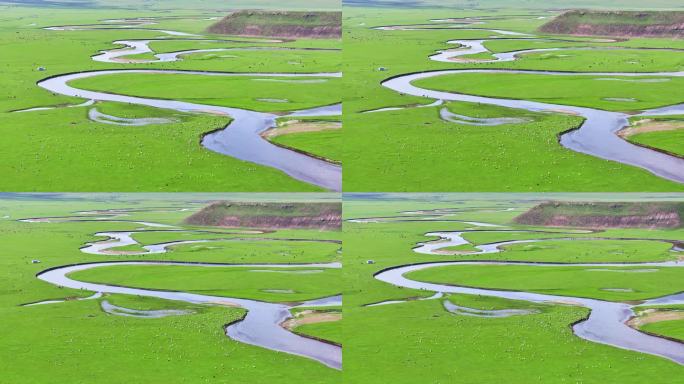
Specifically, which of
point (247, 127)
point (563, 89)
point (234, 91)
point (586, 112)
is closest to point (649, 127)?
point (586, 112)

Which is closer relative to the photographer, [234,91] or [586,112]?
[234,91]

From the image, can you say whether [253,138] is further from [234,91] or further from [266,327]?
[266,327]

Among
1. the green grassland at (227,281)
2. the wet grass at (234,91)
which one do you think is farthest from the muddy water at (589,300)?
the wet grass at (234,91)

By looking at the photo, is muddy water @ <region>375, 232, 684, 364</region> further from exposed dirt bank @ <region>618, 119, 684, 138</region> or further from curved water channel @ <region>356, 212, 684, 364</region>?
exposed dirt bank @ <region>618, 119, 684, 138</region>

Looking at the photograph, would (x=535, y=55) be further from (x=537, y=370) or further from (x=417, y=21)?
(x=537, y=370)

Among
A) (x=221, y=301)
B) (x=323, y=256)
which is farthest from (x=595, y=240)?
(x=221, y=301)

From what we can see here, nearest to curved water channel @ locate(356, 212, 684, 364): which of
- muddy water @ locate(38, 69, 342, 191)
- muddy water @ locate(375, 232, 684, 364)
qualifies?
muddy water @ locate(375, 232, 684, 364)

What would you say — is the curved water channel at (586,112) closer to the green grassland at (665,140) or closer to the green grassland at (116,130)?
the green grassland at (665,140)
